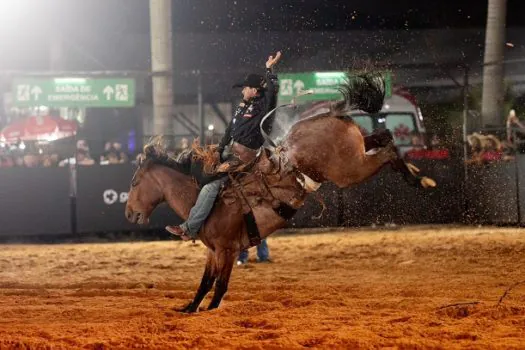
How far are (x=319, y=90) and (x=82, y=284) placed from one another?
8.72 m

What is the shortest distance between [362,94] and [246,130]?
1.21 m

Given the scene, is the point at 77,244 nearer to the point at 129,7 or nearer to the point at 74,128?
the point at 74,128

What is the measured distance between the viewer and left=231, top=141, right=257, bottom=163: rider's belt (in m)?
7.92

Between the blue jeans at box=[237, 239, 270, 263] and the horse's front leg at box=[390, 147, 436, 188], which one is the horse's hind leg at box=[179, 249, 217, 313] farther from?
the blue jeans at box=[237, 239, 270, 263]

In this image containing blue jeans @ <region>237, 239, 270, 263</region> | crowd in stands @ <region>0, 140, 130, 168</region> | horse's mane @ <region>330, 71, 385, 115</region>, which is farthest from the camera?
crowd in stands @ <region>0, 140, 130, 168</region>

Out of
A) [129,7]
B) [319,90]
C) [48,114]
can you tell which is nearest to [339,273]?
[319,90]

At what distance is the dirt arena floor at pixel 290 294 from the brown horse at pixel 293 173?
628mm

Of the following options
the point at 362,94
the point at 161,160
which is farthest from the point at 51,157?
the point at 362,94

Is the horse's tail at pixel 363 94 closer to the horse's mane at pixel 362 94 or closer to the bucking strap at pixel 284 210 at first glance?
the horse's mane at pixel 362 94

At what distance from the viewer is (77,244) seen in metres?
15.9

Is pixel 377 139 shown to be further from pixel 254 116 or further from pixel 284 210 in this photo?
pixel 254 116

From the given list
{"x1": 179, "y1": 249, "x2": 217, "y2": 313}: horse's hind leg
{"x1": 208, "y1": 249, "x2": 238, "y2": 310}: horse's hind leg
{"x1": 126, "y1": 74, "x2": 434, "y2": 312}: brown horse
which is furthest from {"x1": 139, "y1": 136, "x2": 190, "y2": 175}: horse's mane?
{"x1": 208, "y1": 249, "x2": 238, "y2": 310}: horse's hind leg

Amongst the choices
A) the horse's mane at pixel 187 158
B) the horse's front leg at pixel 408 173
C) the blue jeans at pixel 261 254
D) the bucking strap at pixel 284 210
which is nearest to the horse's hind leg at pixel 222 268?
the bucking strap at pixel 284 210

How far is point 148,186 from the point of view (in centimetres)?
827
